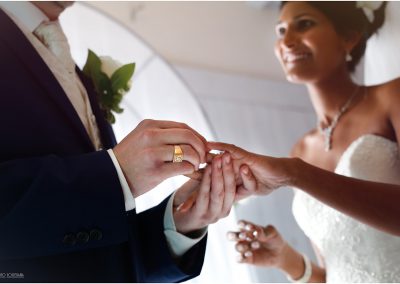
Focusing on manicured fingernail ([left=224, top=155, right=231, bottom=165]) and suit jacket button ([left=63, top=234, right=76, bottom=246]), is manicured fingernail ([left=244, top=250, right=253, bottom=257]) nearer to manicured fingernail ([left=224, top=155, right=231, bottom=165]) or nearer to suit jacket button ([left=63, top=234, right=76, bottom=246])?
manicured fingernail ([left=224, top=155, right=231, bottom=165])

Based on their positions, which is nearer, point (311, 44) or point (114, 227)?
point (114, 227)

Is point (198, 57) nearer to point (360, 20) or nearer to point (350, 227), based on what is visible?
point (360, 20)

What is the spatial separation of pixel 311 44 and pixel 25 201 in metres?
0.78

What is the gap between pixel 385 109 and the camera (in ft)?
3.16

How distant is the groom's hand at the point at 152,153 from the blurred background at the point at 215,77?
803mm

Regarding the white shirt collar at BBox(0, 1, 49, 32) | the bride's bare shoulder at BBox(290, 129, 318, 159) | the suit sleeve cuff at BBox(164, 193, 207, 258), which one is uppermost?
the white shirt collar at BBox(0, 1, 49, 32)

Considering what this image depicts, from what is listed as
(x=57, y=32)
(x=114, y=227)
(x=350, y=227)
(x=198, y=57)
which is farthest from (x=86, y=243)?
(x=198, y=57)

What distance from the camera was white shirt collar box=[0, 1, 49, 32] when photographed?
72 centimetres

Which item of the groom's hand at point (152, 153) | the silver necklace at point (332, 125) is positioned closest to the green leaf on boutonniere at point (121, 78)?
the groom's hand at point (152, 153)

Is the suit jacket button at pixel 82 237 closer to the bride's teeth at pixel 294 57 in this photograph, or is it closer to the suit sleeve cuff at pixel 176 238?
the suit sleeve cuff at pixel 176 238

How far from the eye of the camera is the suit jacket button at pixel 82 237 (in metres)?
0.53

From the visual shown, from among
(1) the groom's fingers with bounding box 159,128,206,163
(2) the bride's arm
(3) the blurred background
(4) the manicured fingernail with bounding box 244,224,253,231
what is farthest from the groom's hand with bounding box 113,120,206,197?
(3) the blurred background

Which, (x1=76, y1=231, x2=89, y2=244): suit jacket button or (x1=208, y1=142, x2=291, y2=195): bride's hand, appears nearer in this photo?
(x1=76, y1=231, x2=89, y2=244): suit jacket button

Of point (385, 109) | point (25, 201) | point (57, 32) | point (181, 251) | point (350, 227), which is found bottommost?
point (350, 227)
